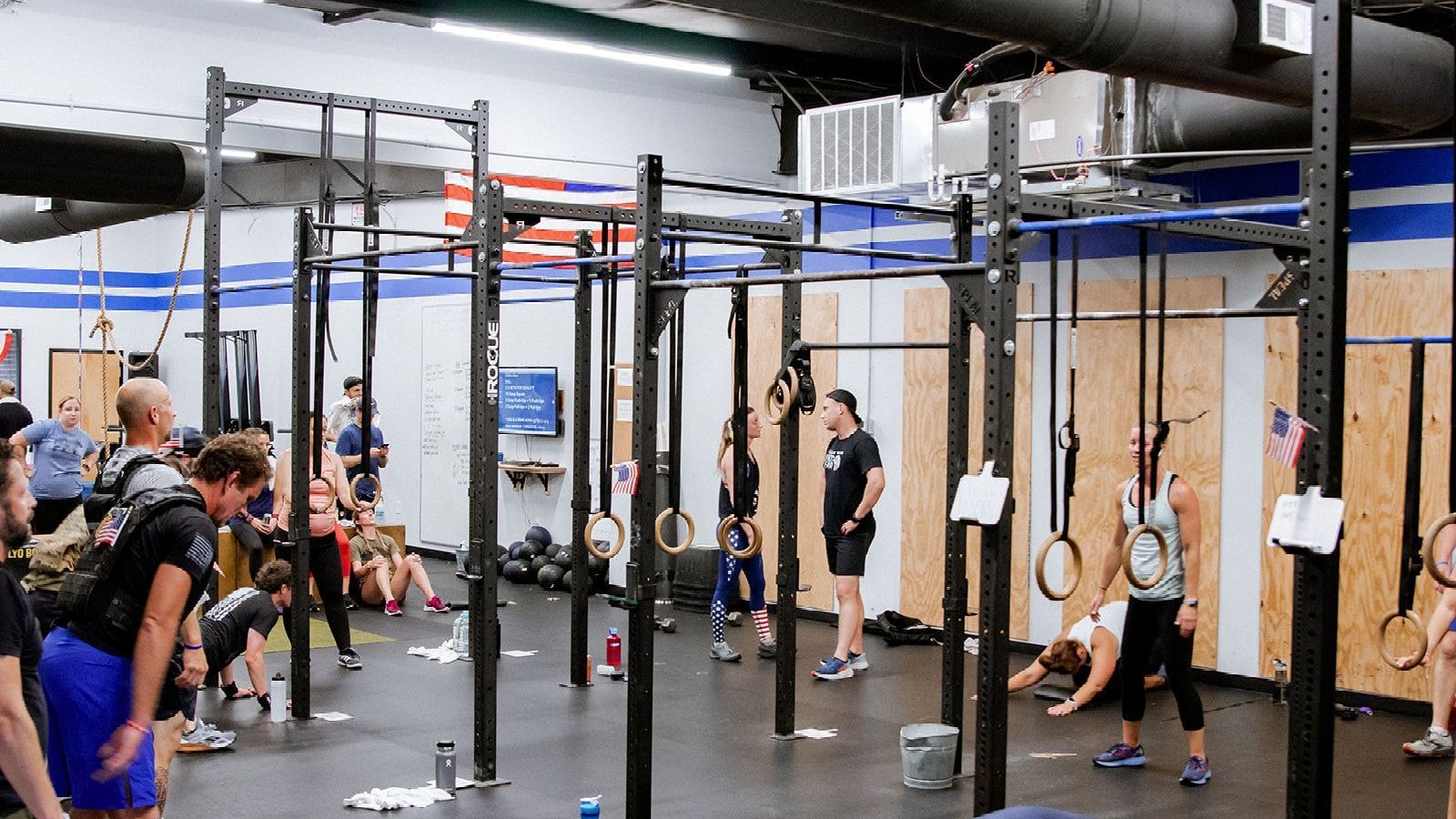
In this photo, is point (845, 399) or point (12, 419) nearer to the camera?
point (845, 399)

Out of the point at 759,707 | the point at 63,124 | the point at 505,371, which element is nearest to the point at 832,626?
the point at 759,707

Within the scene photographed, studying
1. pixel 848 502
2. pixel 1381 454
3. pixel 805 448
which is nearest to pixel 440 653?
pixel 848 502

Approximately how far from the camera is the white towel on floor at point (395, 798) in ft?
18.2

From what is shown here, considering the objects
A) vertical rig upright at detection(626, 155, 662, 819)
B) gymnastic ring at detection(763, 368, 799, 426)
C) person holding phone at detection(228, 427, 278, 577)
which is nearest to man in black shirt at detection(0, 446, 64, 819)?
vertical rig upright at detection(626, 155, 662, 819)

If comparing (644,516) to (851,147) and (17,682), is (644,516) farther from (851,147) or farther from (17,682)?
(851,147)

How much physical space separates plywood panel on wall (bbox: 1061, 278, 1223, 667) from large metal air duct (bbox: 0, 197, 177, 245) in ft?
18.4

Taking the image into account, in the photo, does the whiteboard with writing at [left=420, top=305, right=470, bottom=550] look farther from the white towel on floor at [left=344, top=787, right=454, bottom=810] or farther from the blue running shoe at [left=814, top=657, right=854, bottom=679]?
the white towel on floor at [left=344, top=787, right=454, bottom=810]

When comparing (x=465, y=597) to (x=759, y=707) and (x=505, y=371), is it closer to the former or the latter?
(x=505, y=371)

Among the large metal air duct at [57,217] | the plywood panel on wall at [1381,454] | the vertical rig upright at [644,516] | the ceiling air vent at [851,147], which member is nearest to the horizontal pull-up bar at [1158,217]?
the vertical rig upright at [644,516]

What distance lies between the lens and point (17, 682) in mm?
3176

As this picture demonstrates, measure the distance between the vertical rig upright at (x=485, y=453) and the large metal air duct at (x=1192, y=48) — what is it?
2.19 metres

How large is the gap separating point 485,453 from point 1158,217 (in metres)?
2.84

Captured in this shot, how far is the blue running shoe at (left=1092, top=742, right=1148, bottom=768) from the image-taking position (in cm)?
632

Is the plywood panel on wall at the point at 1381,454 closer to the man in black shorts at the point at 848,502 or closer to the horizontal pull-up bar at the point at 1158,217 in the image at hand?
the man in black shorts at the point at 848,502
